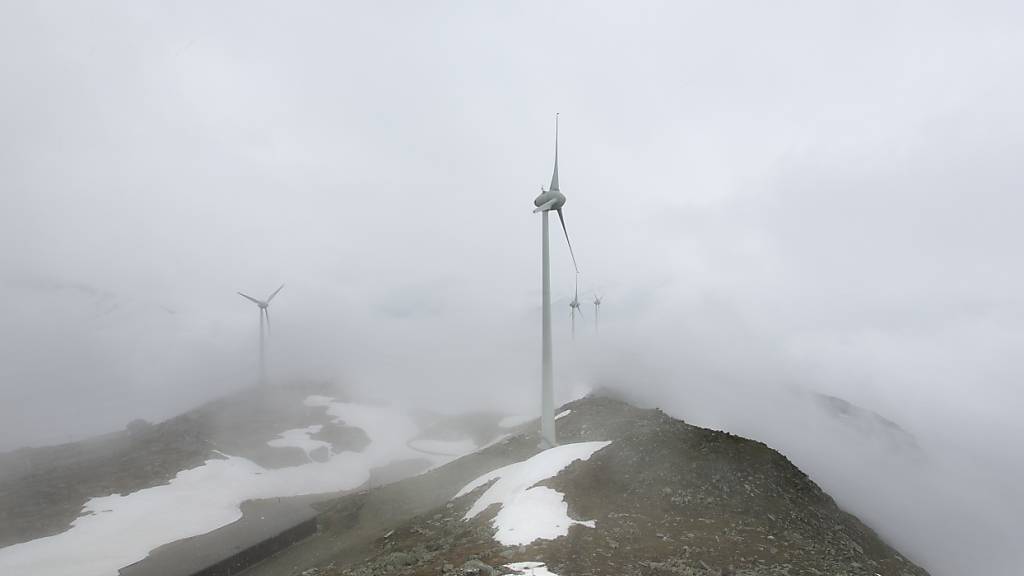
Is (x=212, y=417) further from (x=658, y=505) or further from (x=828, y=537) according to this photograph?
(x=828, y=537)

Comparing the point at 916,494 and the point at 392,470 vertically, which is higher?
the point at 392,470

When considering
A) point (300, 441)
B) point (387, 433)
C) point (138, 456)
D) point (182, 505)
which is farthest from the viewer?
point (387, 433)

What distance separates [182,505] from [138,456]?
113 feet

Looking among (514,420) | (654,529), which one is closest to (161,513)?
(654,529)

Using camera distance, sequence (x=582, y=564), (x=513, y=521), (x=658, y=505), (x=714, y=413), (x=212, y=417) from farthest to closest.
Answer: (x=714, y=413) → (x=212, y=417) → (x=658, y=505) → (x=513, y=521) → (x=582, y=564)

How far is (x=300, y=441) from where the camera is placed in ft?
454

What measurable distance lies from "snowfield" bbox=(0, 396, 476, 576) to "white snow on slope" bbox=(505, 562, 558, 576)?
61.8m

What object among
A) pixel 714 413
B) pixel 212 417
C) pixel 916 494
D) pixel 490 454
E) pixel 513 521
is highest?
pixel 513 521

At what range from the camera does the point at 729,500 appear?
Answer: 40.7 m

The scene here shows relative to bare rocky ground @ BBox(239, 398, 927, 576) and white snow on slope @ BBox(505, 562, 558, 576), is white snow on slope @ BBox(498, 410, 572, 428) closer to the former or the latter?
bare rocky ground @ BBox(239, 398, 927, 576)

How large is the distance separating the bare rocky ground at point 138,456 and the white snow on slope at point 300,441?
2319 millimetres

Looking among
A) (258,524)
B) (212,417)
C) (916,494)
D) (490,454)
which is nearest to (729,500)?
(490,454)

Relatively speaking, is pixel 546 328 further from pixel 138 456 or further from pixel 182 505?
pixel 138 456

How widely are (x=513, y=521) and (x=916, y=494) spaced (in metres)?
223
